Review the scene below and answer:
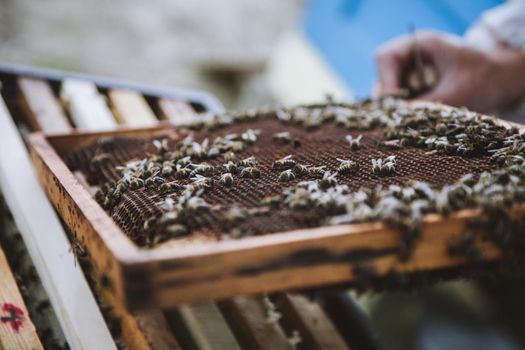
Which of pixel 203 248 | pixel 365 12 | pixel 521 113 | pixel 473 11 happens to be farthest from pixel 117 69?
pixel 203 248

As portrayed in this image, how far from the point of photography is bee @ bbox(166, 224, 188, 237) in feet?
5.47

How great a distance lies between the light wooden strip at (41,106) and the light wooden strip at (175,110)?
94 centimetres

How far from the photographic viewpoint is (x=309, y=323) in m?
2.84

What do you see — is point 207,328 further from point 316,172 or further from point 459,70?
point 459,70

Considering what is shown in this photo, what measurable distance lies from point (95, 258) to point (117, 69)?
895 centimetres

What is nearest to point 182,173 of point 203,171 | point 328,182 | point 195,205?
point 203,171

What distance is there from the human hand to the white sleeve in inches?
4.3

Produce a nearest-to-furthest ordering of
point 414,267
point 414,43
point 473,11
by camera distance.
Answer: point 414,267 → point 414,43 → point 473,11

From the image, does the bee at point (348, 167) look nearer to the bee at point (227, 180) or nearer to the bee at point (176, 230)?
the bee at point (227, 180)

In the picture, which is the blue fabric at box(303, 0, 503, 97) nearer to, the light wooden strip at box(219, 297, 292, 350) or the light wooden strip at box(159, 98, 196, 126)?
the light wooden strip at box(159, 98, 196, 126)

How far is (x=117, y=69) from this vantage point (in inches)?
393

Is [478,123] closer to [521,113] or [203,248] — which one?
[203,248]

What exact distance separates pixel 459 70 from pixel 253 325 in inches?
112

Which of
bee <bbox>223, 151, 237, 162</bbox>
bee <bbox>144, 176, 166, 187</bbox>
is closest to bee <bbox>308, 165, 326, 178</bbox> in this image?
bee <bbox>223, 151, 237, 162</bbox>
